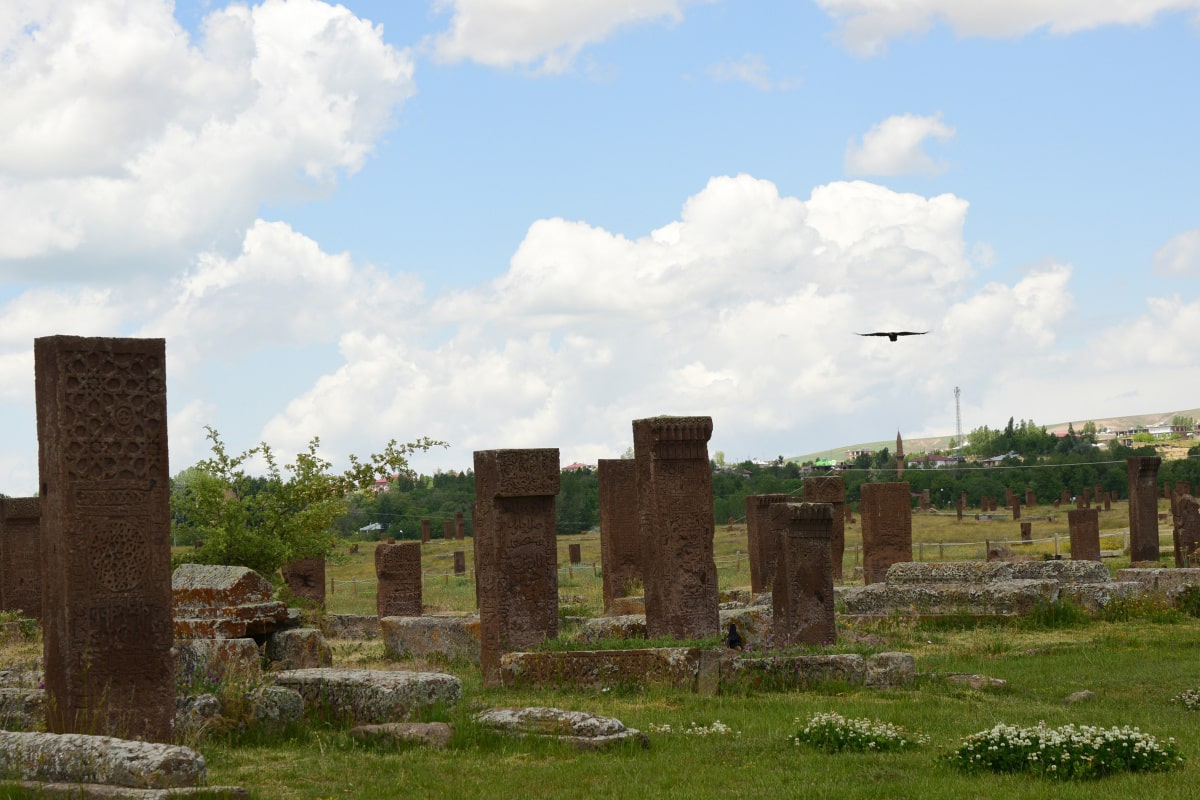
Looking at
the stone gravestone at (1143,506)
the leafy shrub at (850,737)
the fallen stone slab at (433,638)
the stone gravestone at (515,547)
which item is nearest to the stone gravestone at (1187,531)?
the stone gravestone at (1143,506)

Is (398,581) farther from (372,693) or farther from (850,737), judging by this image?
(850,737)

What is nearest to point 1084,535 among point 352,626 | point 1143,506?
point 1143,506

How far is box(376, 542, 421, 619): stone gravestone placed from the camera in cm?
2473

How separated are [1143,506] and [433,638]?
1721cm

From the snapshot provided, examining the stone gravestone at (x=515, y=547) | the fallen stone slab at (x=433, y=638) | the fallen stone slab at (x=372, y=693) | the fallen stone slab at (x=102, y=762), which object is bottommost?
the fallen stone slab at (x=433, y=638)

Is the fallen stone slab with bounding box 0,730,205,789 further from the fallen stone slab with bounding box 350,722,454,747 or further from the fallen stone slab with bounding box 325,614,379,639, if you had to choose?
the fallen stone slab with bounding box 325,614,379,639

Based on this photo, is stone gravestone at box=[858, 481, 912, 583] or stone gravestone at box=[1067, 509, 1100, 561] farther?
stone gravestone at box=[1067, 509, 1100, 561]

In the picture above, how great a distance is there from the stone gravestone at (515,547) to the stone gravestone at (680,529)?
1459mm

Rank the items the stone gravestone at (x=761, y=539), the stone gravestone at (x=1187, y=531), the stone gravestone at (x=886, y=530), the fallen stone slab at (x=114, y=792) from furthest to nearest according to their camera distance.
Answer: the stone gravestone at (x=886, y=530) → the stone gravestone at (x=1187, y=531) → the stone gravestone at (x=761, y=539) → the fallen stone slab at (x=114, y=792)

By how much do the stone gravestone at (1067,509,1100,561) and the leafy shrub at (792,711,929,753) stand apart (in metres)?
23.3

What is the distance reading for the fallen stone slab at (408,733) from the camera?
10.0 m

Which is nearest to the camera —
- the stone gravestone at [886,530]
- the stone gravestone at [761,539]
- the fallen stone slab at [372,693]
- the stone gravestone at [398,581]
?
the fallen stone slab at [372,693]

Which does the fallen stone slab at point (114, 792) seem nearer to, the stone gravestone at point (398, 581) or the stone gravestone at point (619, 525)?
the stone gravestone at point (398, 581)

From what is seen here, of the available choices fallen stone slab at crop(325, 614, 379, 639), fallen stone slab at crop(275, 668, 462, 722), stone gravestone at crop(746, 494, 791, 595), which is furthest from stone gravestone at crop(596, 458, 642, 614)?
fallen stone slab at crop(275, 668, 462, 722)
